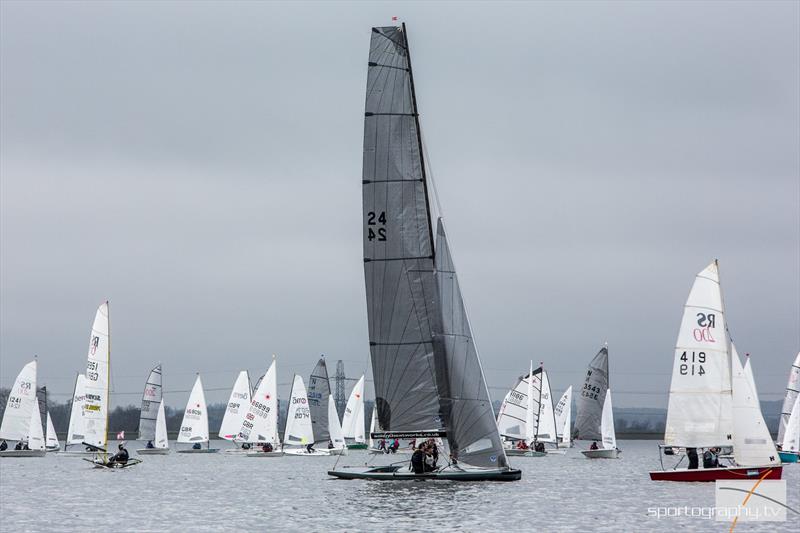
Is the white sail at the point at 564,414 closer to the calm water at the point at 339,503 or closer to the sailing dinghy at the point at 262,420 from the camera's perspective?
the sailing dinghy at the point at 262,420

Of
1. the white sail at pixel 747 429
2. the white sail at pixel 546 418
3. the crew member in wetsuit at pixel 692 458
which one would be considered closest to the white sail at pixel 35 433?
the white sail at pixel 546 418

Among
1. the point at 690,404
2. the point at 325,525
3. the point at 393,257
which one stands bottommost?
the point at 325,525

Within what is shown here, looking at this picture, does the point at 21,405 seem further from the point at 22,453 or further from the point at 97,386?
Answer: the point at 97,386

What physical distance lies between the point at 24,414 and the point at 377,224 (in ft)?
161

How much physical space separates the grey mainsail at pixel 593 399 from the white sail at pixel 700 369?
150 feet

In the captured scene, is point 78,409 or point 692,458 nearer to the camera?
point 692,458

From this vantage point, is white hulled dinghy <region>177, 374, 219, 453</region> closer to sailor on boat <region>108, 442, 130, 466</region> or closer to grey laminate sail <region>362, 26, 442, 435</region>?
sailor on boat <region>108, 442, 130, 466</region>

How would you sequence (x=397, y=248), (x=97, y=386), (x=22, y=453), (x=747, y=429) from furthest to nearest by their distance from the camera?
(x=22, y=453) < (x=97, y=386) < (x=747, y=429) < (x=397, y=248)

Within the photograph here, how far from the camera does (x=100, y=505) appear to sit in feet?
140

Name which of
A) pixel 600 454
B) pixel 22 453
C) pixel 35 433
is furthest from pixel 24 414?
pixel 600 454

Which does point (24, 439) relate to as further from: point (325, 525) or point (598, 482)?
point (325, 525)

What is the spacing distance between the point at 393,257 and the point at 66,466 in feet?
127

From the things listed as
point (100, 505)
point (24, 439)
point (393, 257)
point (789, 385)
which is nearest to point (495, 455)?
point (393, 257)

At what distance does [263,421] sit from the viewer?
298 ft
